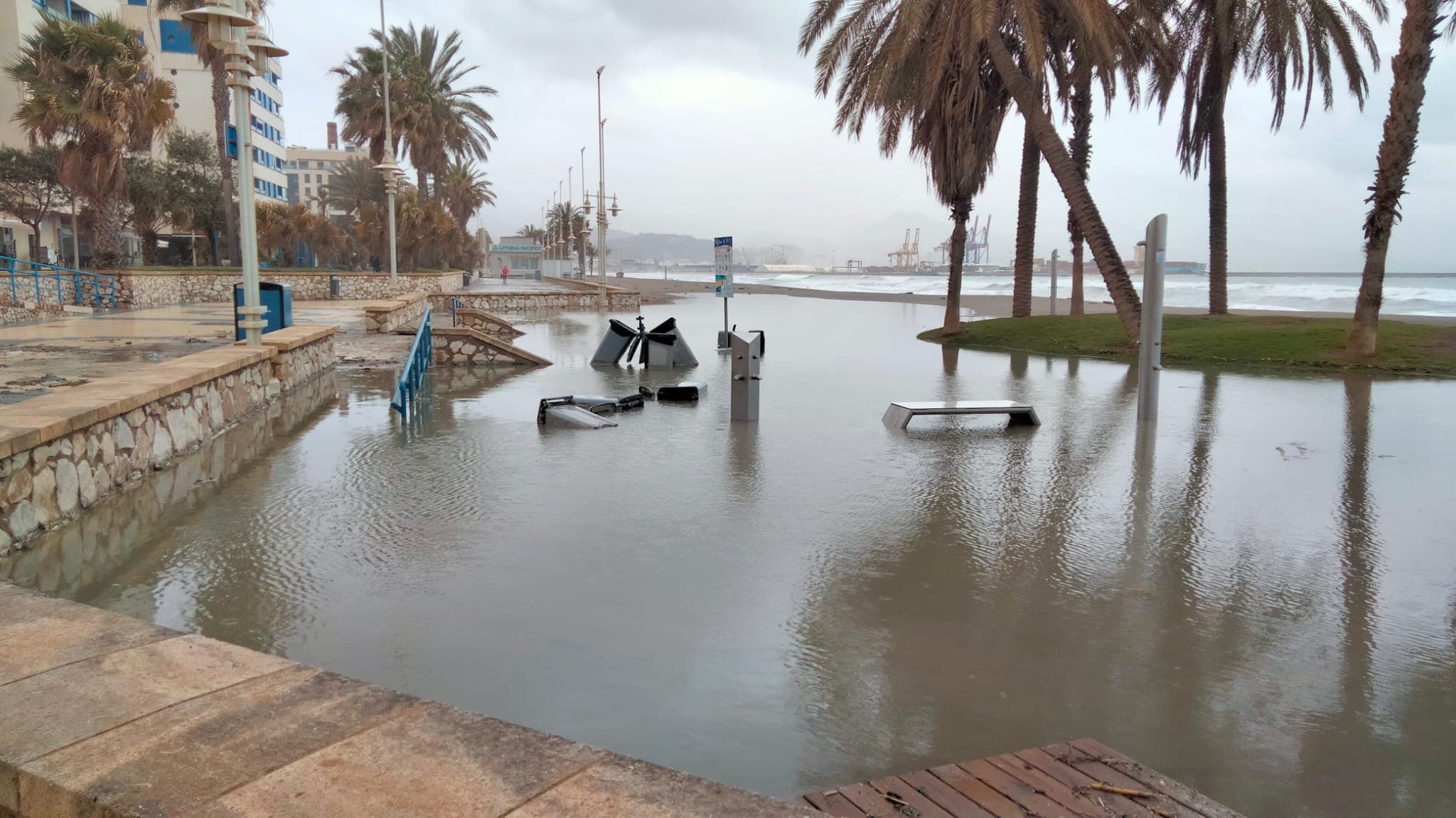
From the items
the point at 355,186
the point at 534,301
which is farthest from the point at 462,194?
the point at 534,301

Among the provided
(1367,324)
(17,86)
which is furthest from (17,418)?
(17,86)

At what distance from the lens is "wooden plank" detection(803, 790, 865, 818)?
2973 mm

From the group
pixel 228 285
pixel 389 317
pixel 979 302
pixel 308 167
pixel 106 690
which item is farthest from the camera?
pixel 308 167

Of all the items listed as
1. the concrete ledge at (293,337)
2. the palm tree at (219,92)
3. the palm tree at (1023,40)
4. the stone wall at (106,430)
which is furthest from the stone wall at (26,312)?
the palm tree at (1023,40)

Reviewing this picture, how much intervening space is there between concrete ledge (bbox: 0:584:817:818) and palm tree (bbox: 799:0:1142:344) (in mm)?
16778

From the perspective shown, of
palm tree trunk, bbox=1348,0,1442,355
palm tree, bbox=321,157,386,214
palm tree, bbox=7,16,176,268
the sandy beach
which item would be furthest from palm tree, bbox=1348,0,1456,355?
palm tree, bbox=321,157,386,214

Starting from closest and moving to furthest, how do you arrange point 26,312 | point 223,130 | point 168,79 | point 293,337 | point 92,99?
point 293,337, point 26,312, point 92,99, point 223,130, point 168,79

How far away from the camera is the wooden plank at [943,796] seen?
2969mm

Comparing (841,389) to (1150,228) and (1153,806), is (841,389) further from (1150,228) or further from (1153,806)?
(1153,806)

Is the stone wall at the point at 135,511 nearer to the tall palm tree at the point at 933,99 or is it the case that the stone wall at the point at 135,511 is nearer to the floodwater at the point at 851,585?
the floodwater at the point at 851,585

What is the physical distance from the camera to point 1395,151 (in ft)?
53.6

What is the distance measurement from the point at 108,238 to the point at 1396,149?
33.7 m

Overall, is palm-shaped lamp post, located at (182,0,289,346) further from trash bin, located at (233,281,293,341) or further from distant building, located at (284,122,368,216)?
distant building, located at (284,122,368,216)

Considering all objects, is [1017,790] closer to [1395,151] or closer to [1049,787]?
[1049,787]
